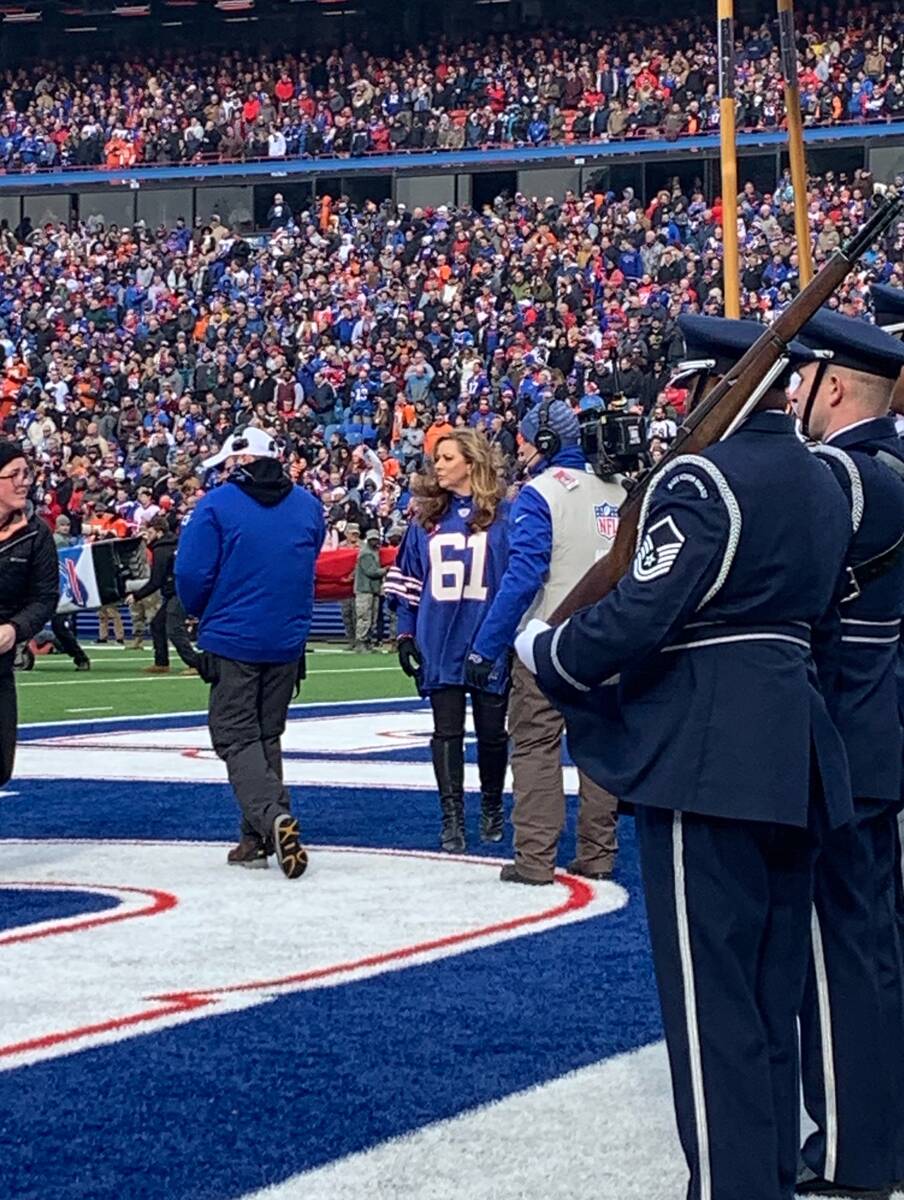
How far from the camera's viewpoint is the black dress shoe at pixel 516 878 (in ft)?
26.3

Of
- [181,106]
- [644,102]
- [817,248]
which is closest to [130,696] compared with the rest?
[817,248]

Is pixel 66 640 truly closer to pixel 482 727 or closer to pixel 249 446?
pixel 482 727

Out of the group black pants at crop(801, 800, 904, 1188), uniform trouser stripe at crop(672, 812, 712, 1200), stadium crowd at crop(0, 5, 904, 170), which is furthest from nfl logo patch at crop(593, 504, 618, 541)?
stadium crowd at crop(0, 5, 904, 170)

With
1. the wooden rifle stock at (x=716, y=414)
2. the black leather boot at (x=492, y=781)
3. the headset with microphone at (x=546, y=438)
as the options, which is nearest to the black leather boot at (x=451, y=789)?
the black leather boot at (x=492, y=781)

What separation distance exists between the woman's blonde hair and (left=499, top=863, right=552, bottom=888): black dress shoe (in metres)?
1.58

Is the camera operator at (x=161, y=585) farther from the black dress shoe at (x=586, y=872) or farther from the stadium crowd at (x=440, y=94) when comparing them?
the stadium crowd at (x=440, y=94)

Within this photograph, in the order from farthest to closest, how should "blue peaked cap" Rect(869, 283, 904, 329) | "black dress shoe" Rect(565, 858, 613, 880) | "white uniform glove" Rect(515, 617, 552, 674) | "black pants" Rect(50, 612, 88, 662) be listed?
"black pants" Rect(50, 612, 88, 662)
"black dress shoe" Rect(565, 858, 613, 880)
"blue peaked cap" Rect(869, 283, 904, 329)
"white uniform glove" Rect(515, 617, 552, 674)

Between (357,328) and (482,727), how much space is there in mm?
28687

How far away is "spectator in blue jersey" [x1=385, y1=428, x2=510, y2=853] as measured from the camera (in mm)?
9008

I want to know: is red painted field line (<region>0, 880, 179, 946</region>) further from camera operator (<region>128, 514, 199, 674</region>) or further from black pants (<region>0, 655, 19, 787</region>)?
camera operator (<region>128, 514, 199, 674</region>)

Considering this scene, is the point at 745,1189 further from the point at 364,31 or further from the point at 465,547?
the point at 364,31

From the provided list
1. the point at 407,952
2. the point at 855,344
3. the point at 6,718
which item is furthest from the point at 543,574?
the point at 855,344

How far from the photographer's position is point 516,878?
8.08m

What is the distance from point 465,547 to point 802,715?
205 inches
